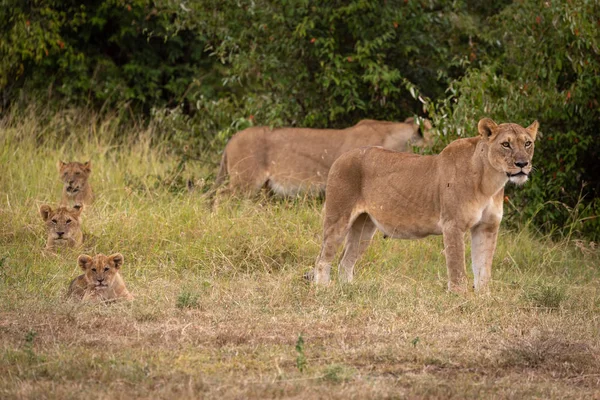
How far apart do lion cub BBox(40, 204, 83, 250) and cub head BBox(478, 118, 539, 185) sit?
3824mm

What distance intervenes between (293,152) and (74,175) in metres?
2.49

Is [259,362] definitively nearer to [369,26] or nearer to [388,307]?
[388,307]

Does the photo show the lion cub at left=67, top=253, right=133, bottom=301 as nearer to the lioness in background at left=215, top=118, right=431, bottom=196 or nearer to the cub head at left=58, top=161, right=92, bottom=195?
the cub head at left=58, top=161, right=92, bottom=195

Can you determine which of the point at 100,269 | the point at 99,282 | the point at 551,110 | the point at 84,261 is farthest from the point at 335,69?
the point at 99,282

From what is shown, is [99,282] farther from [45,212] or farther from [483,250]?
[483,250]

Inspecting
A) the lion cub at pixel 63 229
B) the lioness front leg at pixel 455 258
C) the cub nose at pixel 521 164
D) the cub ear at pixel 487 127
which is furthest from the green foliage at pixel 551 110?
the lion cub at pixel 63 229

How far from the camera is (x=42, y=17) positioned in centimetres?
1581

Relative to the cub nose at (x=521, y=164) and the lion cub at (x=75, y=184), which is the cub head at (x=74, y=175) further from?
the cub nose at (x=521, y=164)

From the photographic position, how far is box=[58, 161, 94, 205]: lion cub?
1139cm

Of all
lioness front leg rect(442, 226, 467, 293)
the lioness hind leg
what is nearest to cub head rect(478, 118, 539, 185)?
lioness front leg rect(442, 226, 467, 293)

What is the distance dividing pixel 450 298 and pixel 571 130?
368cm

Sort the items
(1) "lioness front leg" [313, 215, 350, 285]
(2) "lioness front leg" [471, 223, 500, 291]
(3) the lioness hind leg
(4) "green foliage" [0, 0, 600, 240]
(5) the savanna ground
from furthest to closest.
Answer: (4) "green foliage" [0, 0, 600, 240] → (3) the lioness hind leg → (1) "lioness front leg" [313, 215, 350, 285] → (2) "lioness front leg" [471, 223, 500, 291] → (5) the savanna ground

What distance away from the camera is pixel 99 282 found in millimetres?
7691

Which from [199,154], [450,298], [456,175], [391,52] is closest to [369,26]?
[391,52]
